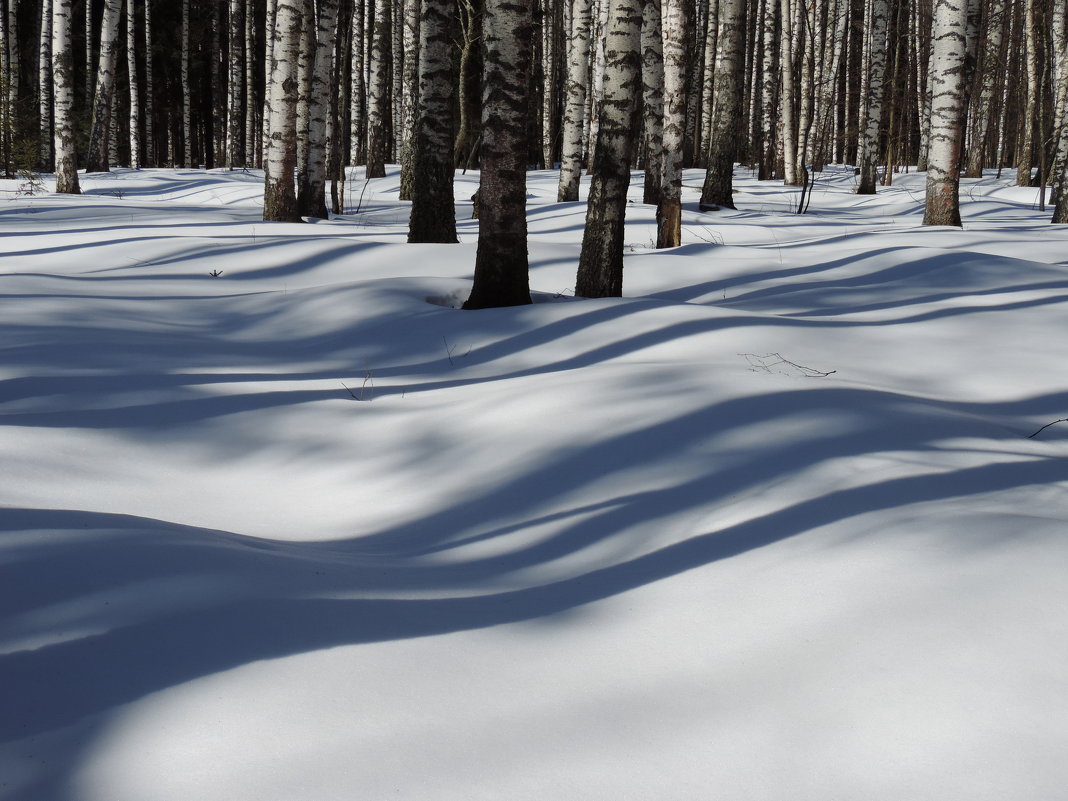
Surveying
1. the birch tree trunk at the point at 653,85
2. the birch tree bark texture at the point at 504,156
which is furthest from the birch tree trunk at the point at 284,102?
the birch tree bark texture at the point at 504,156

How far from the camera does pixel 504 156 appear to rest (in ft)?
19.4

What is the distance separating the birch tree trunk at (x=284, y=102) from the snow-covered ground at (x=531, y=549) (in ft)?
15.1

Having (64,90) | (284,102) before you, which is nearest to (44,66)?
(64,90)

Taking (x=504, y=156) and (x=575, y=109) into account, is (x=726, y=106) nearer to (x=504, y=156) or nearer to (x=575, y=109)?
(x=575, y=109)

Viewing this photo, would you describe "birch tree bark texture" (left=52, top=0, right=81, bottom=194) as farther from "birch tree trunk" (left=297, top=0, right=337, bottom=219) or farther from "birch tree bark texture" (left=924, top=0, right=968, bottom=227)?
"birch tree bark texture" (left=924, top=0, right=968, bottom=227)

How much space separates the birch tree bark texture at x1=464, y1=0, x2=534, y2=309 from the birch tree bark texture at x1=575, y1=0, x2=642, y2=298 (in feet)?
1.76

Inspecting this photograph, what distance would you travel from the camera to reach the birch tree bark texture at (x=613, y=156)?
612 centimetres

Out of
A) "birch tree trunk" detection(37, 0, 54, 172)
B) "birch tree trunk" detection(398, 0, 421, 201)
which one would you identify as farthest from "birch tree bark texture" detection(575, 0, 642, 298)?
"birch tree trunk" detection(37, 0, 54, 172)

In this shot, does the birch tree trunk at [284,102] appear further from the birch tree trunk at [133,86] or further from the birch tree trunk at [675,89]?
the birch tree trunk at [133,86]

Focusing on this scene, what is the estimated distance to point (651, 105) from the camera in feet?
39.1

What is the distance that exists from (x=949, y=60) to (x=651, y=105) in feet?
11.5

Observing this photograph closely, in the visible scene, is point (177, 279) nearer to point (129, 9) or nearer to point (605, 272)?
point (605, 272)

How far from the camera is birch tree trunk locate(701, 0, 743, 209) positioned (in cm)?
1206

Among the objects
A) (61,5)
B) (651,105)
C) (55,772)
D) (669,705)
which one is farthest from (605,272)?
(61,5)
